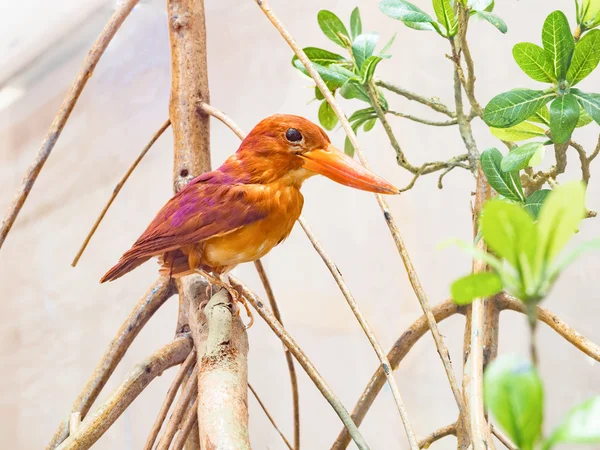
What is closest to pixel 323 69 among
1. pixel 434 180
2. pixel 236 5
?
pixel 434 180

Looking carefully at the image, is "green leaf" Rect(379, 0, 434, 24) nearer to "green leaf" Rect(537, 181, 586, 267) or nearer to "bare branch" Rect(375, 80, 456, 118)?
"bare branch" Rect(375, 80, 456, 118)

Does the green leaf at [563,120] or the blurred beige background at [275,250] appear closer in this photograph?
the green leaf at [563,120]

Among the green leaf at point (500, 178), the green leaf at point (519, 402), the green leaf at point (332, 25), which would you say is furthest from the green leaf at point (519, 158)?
the green leaf at point (519, 402)

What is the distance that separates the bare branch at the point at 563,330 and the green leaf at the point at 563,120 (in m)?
0.21

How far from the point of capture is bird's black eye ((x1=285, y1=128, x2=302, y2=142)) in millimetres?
632

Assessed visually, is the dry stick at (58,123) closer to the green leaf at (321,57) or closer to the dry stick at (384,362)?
the green leaf at (321,57)

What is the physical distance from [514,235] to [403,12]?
0.56 meters

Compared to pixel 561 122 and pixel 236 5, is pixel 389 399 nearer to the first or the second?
pixel 561 122

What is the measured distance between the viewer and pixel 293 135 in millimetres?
633

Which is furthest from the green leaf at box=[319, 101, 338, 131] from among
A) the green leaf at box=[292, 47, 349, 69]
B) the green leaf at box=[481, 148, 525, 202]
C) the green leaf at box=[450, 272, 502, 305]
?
the green leaf at box=[450, 272, 502, 305]

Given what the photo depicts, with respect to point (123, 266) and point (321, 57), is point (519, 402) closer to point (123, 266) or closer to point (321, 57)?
point (123, 266)

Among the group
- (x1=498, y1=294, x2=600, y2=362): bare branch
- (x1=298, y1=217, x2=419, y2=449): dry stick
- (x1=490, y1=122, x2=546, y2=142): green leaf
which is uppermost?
(x1=490, y1=122, x2=546, y2=142): green leaf

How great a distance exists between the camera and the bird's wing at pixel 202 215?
Result: 2.03ft

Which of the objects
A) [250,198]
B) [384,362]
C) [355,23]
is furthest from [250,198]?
[355,23]
